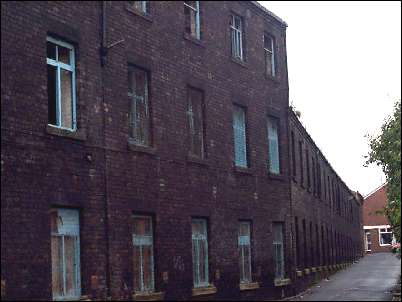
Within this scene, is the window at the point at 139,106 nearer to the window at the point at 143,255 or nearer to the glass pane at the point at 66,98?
the window at the point at 143,255

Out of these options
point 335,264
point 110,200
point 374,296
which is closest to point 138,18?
point 110,200

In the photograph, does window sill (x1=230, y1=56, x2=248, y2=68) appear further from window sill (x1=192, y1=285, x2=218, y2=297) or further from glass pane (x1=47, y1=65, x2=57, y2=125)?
glass pane (x1=47, y1=65, x2=57, y2=125)

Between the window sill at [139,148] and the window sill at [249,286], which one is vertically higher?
the window sill at [139,148]

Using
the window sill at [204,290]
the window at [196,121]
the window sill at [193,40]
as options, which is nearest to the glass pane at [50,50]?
the window sill at [193,40]

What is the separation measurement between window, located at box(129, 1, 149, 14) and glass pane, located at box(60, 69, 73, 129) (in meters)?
3.26

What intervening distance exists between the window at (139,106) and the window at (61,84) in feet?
7.44

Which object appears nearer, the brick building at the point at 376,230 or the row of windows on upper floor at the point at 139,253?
the row of windows on upper floor at the point at 139,253

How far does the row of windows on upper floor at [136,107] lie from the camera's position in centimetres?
1633

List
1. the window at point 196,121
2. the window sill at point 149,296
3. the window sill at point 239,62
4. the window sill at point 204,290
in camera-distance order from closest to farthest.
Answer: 1. the window sill at point 149,296
2. the window sill at point 204,290
3. the window at point 196,121
4. the window sill at point 239,62

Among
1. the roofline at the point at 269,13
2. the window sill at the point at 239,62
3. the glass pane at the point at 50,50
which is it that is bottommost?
the glass pane at the point at 50,50

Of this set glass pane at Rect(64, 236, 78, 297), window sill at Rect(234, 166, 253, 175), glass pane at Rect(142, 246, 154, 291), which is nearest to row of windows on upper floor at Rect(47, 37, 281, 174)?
window sill at Rect(234, 166, 253, 175)

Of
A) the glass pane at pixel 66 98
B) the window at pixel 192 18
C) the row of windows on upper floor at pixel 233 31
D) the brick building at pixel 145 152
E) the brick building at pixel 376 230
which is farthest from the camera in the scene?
the brick building at pixel 376 230

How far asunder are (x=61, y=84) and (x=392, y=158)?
11490 millimetres

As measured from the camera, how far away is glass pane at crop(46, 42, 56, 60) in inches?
638
